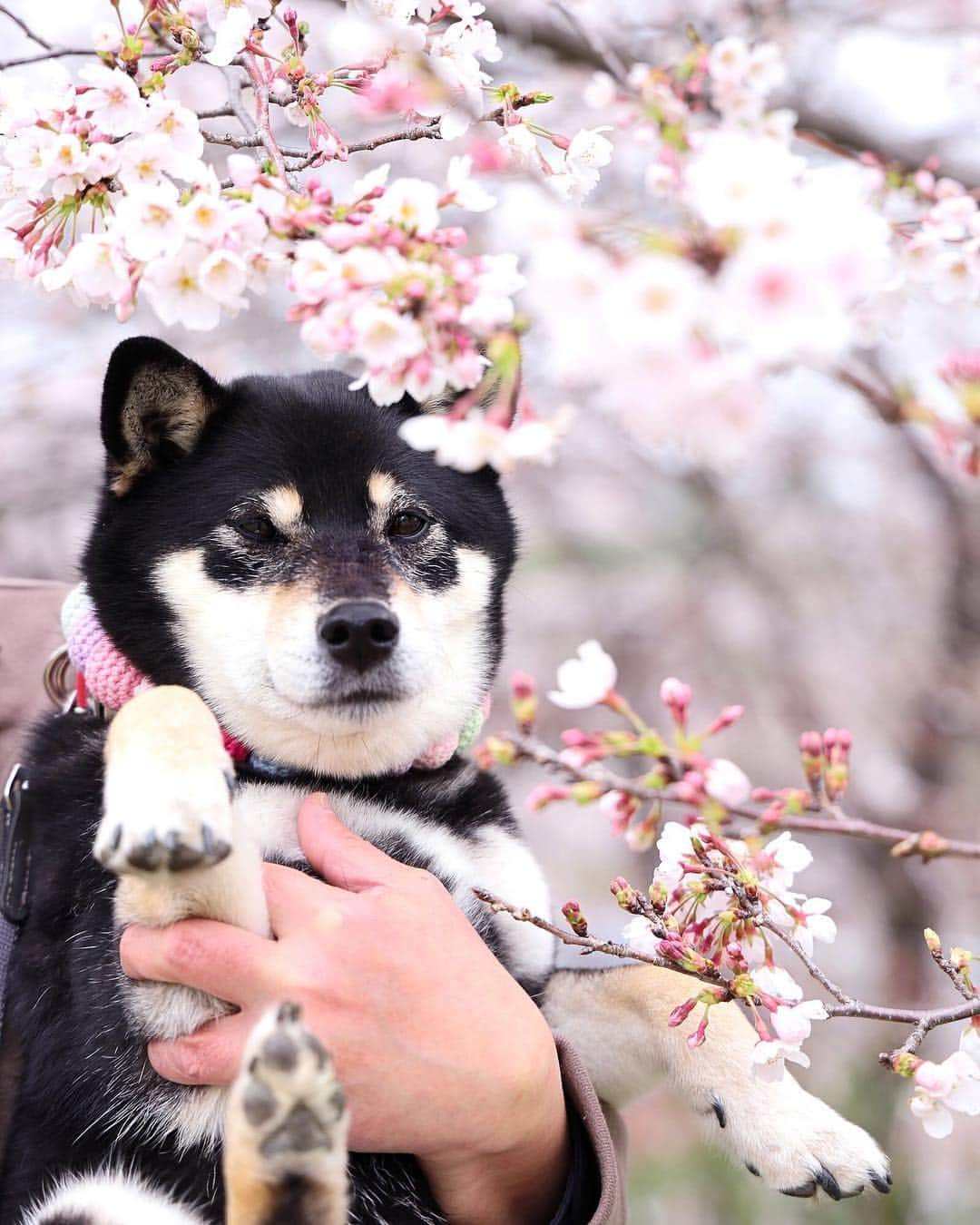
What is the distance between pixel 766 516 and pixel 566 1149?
4.32m

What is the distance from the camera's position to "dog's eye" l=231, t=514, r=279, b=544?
2113 mm

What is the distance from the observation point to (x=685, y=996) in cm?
220

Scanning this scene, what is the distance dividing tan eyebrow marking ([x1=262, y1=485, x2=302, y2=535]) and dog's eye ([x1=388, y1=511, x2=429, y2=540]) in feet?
0.60

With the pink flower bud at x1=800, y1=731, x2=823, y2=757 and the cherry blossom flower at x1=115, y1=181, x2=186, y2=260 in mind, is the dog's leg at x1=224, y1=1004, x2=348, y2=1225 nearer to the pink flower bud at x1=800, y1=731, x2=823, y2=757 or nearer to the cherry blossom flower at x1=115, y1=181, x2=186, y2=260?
the pink flower bud at x1=800, y1=731, x2=823, y2=757

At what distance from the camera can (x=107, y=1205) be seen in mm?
1800

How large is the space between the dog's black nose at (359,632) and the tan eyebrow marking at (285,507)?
27cm

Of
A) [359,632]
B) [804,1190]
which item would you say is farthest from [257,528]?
[804,1190]

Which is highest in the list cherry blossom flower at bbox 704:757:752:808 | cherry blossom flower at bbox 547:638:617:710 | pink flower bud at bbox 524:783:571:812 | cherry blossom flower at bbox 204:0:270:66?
cherry blossom flower at bbox 204:0:270:66

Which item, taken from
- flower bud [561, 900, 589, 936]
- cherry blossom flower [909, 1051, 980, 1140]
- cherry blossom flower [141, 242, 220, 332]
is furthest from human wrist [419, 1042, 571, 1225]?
cherry blossom flower [141, 242, 220, 332]

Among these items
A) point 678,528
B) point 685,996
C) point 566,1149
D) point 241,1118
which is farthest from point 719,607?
point 241,1118

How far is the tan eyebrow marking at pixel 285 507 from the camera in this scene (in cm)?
212

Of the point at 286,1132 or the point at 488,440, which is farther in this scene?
the point at 286,1132

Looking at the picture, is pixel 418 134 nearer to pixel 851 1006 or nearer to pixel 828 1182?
pixel 851 1006

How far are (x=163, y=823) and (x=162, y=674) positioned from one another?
2.31 feet
